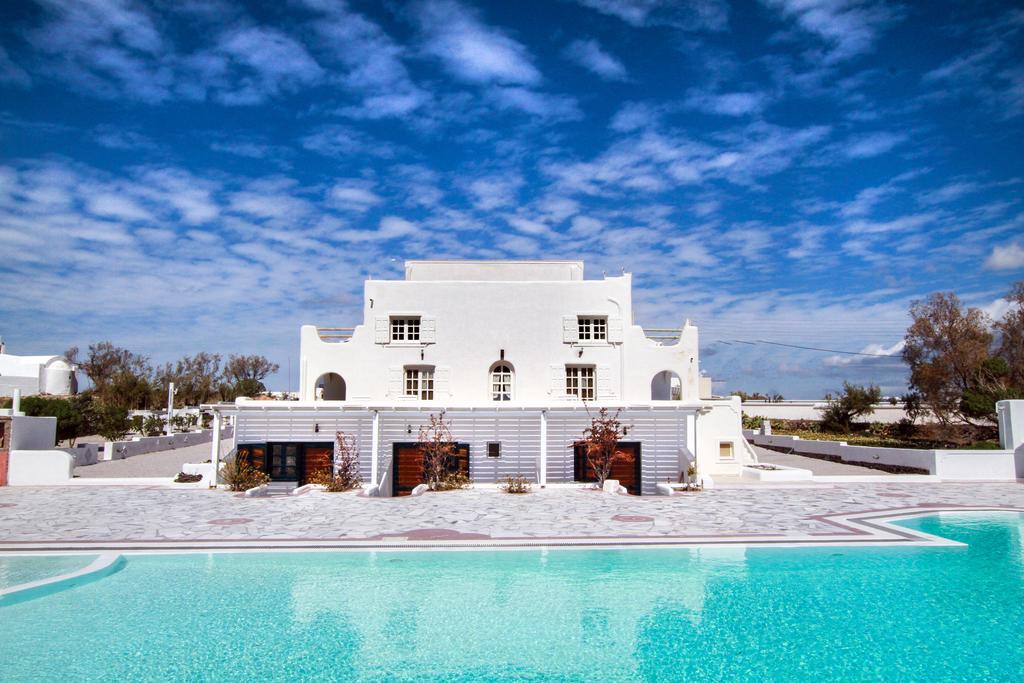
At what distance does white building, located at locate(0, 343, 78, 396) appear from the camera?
64.3 m

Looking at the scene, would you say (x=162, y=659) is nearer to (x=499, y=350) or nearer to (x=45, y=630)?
(x=45, y=630)

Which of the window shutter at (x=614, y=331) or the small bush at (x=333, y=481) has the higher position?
the window shutter at (x=614, y=331)

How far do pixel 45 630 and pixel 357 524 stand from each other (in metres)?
6.72

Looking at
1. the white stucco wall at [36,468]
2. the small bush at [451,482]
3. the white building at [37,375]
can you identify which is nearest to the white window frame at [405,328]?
the small bush at [451,482]

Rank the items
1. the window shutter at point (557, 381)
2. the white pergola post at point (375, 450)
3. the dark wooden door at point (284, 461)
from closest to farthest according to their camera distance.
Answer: the white pergola post at point (375, 450) < the dark wooden door at point (284, 461) < the window shutter at point (557, 381)

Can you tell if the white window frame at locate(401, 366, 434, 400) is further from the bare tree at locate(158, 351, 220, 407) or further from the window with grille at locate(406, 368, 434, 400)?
the bare tree at locate(158, 351, 220, 407)

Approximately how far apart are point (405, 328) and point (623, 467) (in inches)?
415

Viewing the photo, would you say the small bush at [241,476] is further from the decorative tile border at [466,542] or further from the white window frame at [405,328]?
the white window frame at [405,328]

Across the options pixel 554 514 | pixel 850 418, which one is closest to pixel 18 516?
pixel 554 514

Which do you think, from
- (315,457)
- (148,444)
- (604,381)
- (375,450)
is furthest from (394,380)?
(148,444)

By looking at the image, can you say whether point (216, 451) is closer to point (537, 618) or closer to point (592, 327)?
point (592, 327)

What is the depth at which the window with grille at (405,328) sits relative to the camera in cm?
2777

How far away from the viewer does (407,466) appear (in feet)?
79.6

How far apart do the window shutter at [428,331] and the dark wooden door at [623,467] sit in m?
7.52
